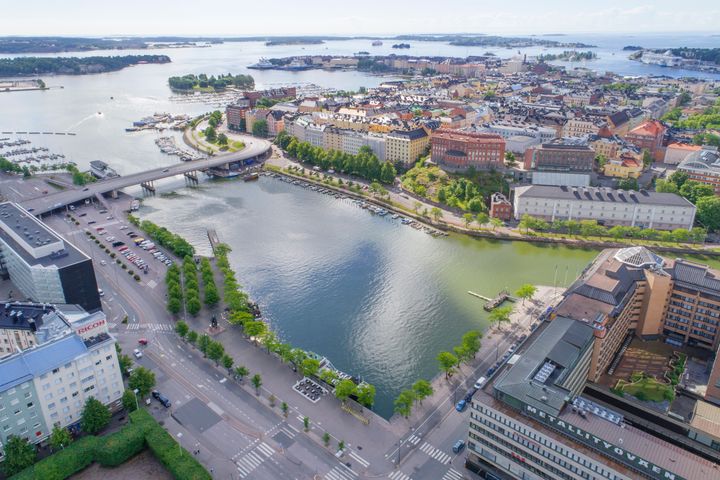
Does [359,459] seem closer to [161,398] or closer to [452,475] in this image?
[452,475]

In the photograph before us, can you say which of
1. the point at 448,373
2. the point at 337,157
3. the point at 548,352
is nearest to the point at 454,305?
the point at 448,373

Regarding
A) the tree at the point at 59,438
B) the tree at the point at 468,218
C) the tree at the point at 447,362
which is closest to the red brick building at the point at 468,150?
the tree at the point at 468,218

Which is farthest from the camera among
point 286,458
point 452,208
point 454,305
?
point 452,208

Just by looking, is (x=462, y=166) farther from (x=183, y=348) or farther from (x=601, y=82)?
(x=601, y=82)

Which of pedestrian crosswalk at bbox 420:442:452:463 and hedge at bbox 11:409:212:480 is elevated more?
hedge at bbox 11:409:212:480

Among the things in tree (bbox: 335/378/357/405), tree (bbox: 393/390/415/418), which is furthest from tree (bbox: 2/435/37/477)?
tree (bbox: 393/390/415/418)

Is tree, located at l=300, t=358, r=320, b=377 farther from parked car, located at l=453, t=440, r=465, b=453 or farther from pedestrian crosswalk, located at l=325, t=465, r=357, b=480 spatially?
parked car, located at l=453, t=440, r=465, b=453
